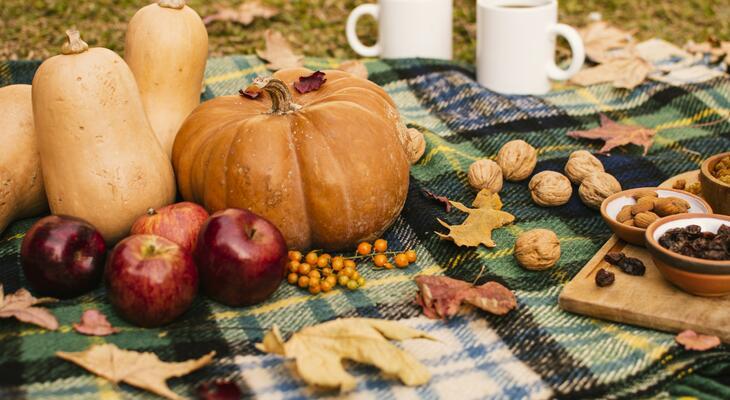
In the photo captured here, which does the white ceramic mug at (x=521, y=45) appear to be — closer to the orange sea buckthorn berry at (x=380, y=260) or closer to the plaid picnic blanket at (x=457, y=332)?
the plaid picnic blanket at (x=457, y=332)

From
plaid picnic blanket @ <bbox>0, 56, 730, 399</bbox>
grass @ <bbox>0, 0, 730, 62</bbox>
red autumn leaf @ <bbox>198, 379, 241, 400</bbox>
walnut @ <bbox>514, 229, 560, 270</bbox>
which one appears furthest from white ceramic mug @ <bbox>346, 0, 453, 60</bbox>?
red autumn leaf @ <bbox>198, 379, 241, 400</bbox>

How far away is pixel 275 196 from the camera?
1.97 m

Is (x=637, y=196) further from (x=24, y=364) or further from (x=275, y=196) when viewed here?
(x=24, y=364)

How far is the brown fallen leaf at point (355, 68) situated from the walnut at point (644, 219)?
4.34ft

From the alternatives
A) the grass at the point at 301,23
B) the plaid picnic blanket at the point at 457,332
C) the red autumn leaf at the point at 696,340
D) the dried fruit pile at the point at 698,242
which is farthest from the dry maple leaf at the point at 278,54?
the red autumn leaf at the point at 696,340

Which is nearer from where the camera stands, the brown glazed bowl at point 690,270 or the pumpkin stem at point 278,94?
the brown glazed bowl at point 690,270

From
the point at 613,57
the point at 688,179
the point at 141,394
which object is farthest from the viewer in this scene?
the point at 613,57

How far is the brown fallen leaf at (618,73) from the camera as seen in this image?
124 inches

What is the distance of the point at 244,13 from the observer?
3506 mm

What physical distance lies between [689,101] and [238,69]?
1681mm

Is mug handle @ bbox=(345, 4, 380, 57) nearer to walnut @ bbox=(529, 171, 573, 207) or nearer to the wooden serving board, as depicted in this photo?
walnut @ bbox=(529, 171, 573, 207)

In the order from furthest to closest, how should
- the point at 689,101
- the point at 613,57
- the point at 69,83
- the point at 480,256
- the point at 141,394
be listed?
the point at 613,57
the point at 689,101
the point at 480,256
the point at 69,83
the point at 141,394

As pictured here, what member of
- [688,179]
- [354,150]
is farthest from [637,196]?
[354,150]

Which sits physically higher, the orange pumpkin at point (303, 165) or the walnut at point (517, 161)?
the orange pumpkin at point (303, 165)
